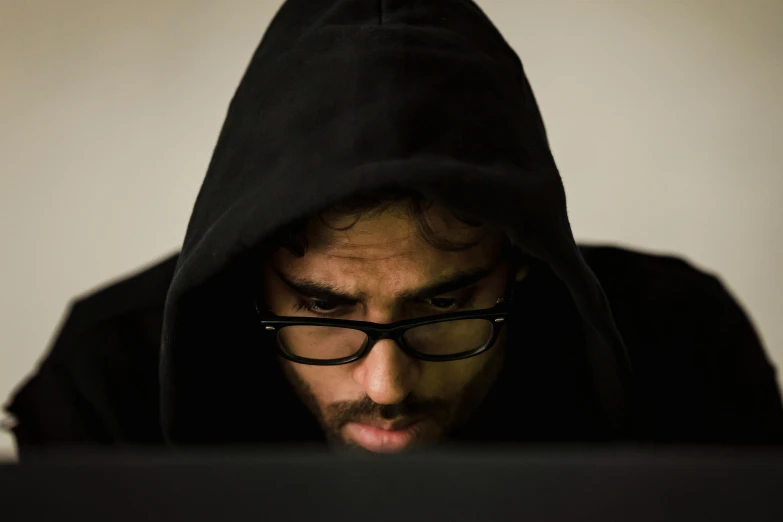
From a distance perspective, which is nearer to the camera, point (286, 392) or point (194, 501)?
point (194, 501)

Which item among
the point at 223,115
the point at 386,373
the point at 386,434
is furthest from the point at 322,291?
the point at 223,115

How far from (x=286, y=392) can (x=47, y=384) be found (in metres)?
0.46

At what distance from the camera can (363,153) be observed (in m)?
0.86

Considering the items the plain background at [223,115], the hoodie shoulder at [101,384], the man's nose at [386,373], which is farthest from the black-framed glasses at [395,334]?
the plain background at [223,115]

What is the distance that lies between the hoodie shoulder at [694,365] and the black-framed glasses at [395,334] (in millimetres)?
363

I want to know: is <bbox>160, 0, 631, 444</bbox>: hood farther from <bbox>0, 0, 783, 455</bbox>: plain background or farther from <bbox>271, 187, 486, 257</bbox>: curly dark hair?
<bbox>0, 0, 783, 455</bbox>: plain background

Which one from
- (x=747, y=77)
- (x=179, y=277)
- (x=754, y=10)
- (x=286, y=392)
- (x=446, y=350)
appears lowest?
(x=286, y=392)

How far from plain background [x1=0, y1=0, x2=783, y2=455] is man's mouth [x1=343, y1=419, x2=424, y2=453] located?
102 centimetres

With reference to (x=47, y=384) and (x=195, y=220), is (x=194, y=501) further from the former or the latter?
(x=47, y=384)

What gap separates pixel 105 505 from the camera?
27 cm

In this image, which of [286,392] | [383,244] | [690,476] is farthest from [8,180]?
[690,476]

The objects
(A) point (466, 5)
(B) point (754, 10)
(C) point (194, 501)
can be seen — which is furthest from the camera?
(B) point (754, 10)

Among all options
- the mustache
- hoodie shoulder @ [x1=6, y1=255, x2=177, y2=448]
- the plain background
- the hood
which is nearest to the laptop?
the hood

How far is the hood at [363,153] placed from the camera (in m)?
0.86
